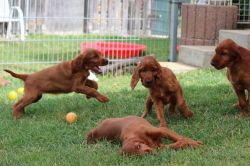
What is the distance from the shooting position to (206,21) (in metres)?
9.75

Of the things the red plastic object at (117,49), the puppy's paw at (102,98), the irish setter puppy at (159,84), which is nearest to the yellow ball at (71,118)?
the puppy's paw at (102,98)

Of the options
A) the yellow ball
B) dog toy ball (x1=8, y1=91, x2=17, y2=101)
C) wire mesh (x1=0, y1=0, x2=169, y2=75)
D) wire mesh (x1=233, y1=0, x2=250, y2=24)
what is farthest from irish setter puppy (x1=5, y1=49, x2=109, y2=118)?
wire mesh (x1=233, y1=0, x2=250, y2=24)

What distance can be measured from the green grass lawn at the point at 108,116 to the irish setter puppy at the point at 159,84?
16 cm

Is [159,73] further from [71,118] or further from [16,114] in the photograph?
[16,114]

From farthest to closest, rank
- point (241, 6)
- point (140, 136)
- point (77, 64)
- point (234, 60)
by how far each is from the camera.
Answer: point (241, 6) < point (77, 64) < point (234, 60) < point (140, 136)

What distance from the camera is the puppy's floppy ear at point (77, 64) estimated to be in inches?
239

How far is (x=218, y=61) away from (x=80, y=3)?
771 centimetres

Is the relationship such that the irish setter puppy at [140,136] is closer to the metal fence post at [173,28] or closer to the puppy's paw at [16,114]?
the puppy's paw at [16,114]

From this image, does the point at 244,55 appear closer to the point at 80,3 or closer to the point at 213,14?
the point at 213,14

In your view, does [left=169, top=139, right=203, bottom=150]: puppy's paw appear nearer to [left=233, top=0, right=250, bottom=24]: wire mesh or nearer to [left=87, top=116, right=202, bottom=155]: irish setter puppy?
[left=87, top=116, right=202, bottom=155]: irish setter puppy

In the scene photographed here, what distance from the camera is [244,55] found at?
5.50 metres

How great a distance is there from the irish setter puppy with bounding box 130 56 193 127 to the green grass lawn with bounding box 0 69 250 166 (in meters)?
0.16

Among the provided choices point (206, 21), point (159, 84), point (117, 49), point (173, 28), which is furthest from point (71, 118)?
point (206, 21)

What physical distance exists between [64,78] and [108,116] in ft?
2.14
